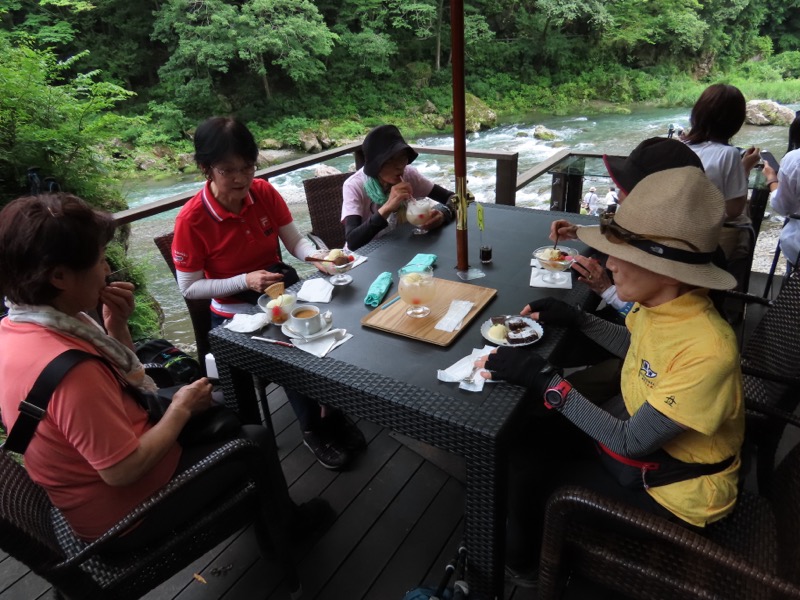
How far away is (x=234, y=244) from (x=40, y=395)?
1181 millimetres

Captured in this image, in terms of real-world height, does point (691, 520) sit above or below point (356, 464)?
above

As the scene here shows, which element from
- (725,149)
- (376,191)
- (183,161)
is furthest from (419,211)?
(183,161)

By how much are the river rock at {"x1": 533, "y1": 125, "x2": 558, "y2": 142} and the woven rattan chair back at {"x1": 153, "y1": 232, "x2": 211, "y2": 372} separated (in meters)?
13.2

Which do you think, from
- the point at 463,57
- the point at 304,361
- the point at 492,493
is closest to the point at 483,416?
the point at 492,493

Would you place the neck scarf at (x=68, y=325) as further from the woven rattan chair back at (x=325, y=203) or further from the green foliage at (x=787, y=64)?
the green foliage at (x=787, y=64)

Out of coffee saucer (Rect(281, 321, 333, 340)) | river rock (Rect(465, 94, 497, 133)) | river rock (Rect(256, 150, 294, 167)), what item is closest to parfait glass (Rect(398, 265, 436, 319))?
coffee saucer (Rect(281, 321, 333, 340))

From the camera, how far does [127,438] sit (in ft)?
3.43

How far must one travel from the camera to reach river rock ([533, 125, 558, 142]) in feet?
45.1

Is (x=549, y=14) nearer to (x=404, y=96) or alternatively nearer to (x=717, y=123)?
(x=404, y=96)


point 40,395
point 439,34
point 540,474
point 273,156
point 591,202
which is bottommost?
point 273,156

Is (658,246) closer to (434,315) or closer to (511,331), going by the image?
(511,331)

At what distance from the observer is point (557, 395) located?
1.16 m

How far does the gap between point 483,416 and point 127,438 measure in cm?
79

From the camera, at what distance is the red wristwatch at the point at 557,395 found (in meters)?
1.15
